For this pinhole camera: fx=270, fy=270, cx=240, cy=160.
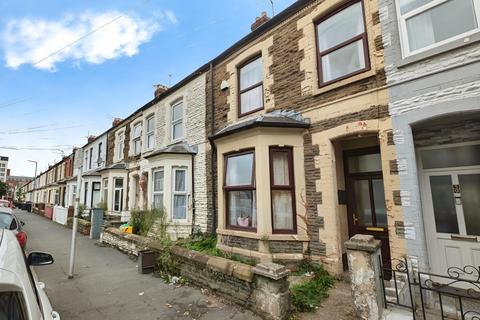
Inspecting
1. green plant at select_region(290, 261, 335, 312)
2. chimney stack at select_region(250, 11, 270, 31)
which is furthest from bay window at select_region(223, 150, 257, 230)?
chimney stack at select_region(250, 11, 270, 31)

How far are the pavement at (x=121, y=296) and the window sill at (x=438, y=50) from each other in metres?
5.33

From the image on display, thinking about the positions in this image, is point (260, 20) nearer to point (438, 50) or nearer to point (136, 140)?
point (438, 50)

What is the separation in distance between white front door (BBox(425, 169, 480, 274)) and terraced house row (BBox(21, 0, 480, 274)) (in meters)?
0.02

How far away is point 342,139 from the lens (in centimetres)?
642

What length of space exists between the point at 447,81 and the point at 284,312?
186 inches

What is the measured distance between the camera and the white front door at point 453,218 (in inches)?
193

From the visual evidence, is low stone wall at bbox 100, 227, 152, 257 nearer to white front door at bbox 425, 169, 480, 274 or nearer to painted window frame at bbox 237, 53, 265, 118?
painted window frame at bbox 237, 53, 265, 118

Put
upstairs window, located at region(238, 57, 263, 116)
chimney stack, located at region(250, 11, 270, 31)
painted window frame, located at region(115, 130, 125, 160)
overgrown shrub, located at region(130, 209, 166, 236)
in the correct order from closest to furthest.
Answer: upstairs window, located at region(238, 57, 263, 116), chimney stack, located at region(250, 11, 270, 31), overgrown shrub, located at region(130, 209, 166, 236), painted window frame, located at region(115, 130, 125, 160)

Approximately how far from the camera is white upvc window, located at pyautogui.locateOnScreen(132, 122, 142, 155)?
14.6 m

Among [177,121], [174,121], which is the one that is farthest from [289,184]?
[174,121]

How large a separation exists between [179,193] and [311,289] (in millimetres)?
6412

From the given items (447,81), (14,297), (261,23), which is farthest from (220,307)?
(261,23)

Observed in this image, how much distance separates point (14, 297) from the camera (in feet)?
5.71

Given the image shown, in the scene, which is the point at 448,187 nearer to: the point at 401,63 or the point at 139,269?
the point at 401,63
